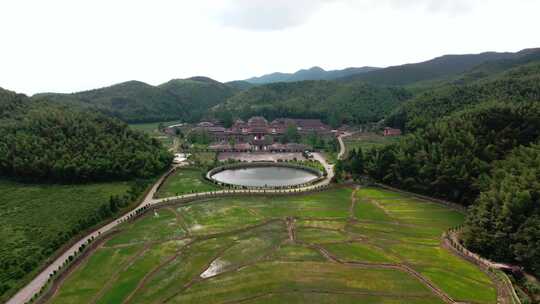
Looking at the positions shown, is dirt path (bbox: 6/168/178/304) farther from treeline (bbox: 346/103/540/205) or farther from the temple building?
the temple building

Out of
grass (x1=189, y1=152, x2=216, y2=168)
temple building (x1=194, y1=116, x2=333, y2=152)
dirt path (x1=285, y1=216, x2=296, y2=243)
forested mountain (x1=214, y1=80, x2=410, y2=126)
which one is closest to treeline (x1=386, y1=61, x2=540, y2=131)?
forested mountain (x1=214, y1=80, x2=410, y2=126)

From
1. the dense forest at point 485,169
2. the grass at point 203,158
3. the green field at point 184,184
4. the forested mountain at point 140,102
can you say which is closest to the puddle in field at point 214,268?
the green field at point 184,184

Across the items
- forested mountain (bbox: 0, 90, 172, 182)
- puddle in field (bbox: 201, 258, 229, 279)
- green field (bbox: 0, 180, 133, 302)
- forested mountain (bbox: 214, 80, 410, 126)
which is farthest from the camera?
forested mountain (bbox: 214, 80, 410, 126)

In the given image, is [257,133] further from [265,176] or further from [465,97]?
[465,97]

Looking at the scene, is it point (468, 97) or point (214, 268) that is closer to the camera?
point (214, 268)

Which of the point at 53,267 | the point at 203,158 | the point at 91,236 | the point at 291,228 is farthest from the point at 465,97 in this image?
the point at 53,267

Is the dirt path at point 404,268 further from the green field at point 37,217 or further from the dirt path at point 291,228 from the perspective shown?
the green field at point 37,217

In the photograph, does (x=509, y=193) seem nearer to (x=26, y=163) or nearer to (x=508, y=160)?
(x=508, y=160)
